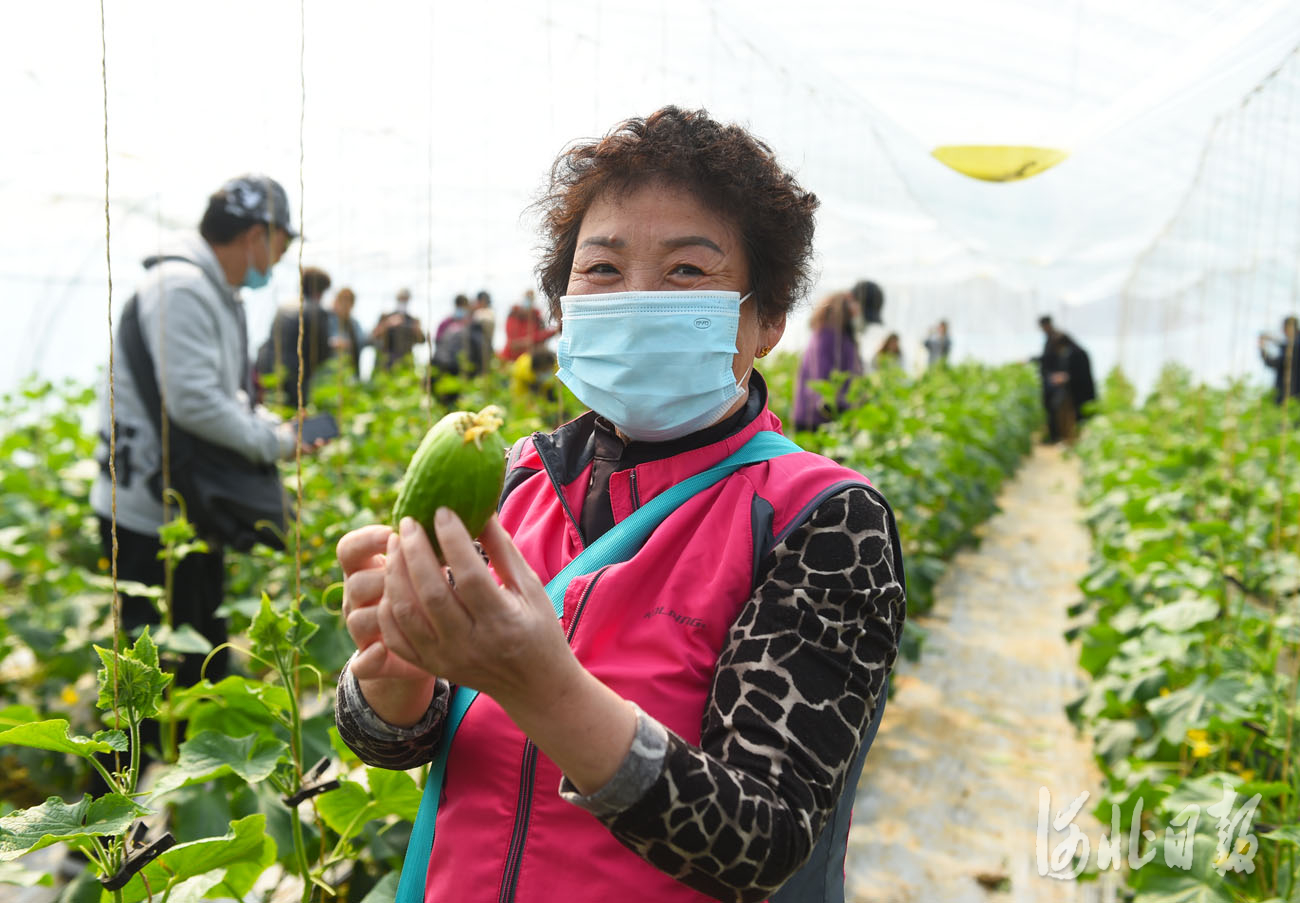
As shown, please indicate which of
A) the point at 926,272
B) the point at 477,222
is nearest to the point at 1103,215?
the point at 477,222

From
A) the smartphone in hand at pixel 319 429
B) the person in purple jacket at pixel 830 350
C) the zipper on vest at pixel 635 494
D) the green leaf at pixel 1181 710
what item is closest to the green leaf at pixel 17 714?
the zipper on vest at pixel 635 494

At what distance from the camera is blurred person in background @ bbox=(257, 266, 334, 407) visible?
241 inches

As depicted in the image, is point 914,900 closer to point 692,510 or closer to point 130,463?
point 692,510

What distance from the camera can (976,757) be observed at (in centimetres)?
402

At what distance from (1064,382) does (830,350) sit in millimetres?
9670

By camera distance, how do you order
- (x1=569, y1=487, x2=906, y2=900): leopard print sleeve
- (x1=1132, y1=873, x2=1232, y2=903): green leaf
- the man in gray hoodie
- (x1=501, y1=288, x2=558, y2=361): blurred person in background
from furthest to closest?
(x1=501, y1=288, x2=558, y2=361): blurred person in background, the man in gray hoodie, (x1=1132, y1=873, x2=1232, y2=903): green leaf, (x1=569, y1=487, x2=906, y2=900): leopard print sleeve

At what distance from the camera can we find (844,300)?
19.9ft

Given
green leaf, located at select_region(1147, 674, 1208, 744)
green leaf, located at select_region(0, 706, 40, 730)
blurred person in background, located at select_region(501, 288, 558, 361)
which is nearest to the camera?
green leaf, located at select_region(0, 706, 40, 730)

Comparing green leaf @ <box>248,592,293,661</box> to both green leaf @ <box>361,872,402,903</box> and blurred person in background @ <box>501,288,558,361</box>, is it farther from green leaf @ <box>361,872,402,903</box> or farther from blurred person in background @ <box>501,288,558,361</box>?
blurred person in background @ <box>501,288,558,361</box>

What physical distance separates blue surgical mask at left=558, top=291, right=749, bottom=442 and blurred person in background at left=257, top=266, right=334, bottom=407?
4.69 meters

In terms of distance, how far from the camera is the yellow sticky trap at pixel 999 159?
5.07 meters

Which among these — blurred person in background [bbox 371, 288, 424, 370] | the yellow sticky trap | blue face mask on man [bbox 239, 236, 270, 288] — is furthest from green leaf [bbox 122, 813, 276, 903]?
blurred person in background [bbox 371, 288, 424, 370]

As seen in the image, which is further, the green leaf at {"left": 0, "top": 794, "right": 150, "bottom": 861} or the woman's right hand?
the green leaf at {"left": 0, "top": 794, "right": 150, "bottom": 861}

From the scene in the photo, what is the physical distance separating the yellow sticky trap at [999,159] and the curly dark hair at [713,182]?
168 inches
